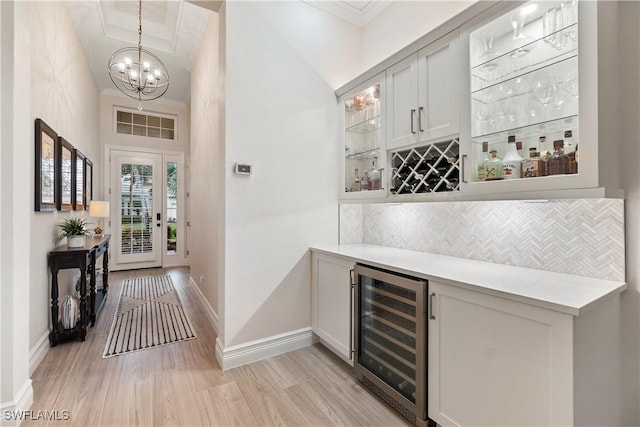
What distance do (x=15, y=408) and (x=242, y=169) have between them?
6.45 feet

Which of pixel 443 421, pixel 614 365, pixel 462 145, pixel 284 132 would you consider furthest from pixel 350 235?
pixel 614 365

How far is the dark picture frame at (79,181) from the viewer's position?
12.0 ft

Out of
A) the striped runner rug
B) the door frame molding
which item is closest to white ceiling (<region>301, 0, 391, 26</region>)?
the striped runner rug

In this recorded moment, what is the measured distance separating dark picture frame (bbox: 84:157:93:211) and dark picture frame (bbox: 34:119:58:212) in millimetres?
1420

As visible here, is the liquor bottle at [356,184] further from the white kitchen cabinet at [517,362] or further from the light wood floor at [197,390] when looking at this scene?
the light wood floor at [197,390]

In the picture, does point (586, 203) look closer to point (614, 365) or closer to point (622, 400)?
point (614, 365)

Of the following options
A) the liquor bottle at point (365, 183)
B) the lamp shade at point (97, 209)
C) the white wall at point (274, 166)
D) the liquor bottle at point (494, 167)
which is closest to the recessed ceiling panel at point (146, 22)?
the white wall at point (274, 166)

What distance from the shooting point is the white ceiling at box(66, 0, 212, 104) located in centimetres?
337

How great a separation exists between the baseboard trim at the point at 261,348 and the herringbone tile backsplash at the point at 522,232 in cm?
114

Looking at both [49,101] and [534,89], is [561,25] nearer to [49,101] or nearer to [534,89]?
[534,89]

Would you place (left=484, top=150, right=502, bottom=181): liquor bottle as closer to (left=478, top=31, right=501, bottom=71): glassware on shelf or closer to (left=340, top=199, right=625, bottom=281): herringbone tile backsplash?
(left=340, top=199, right=625, bottom=281): herringbone tile backsplash

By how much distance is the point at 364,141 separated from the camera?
267cm

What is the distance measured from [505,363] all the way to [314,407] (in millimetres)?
1167

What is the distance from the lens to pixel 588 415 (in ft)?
4.04
